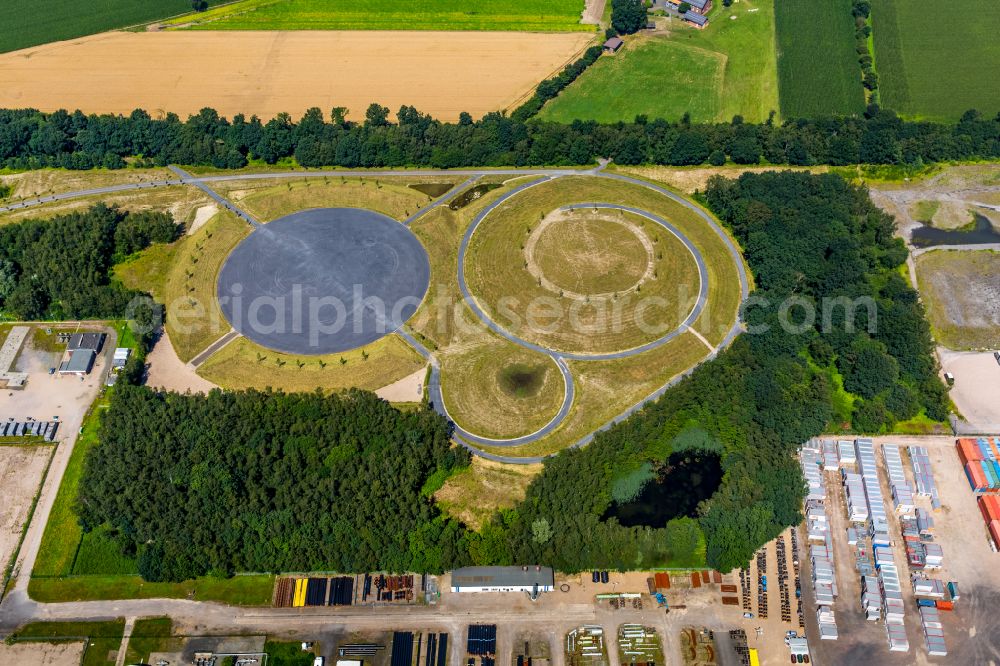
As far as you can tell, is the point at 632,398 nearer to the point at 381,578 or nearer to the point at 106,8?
the point at 381,578

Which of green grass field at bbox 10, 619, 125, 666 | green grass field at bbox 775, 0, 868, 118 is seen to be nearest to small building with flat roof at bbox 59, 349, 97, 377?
green grass field at bbox 10, 619, 125, 666

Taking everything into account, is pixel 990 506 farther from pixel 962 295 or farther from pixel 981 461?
pixel 962 295

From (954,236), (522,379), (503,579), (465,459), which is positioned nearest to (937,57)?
(954,236)

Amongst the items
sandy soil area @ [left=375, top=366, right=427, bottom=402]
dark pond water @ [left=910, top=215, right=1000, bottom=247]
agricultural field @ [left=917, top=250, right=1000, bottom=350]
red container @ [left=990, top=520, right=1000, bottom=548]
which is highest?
dark pond water @ [left=910, top=215, right=1000, bottom=247]

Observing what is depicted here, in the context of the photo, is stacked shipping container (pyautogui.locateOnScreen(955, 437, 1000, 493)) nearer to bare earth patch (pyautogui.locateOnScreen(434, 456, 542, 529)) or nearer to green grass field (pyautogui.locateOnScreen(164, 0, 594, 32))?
bare earth patch (pyautogui.locateOnScreen(434, 456, 542, 529))

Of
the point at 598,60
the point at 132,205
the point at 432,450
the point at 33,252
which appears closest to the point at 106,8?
the point at 132,205

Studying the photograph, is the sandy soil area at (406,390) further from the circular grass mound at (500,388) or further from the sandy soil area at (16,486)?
the sandy soil area at (16,486)
